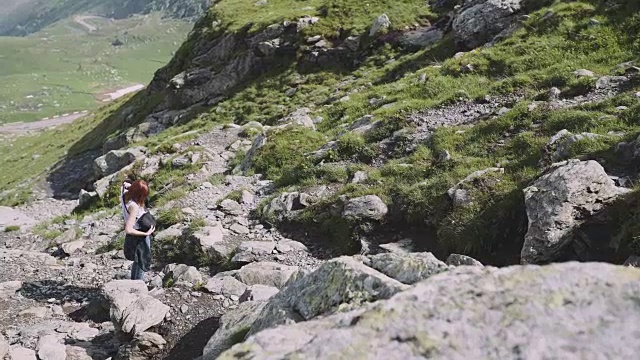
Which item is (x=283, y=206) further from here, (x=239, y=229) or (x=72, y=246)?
(x=72, y=246)

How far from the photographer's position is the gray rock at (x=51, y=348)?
10656 mm

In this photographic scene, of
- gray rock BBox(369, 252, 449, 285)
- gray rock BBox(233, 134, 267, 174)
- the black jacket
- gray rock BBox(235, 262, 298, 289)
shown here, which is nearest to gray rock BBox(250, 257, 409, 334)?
gray rock BBox(369, 252, 449, 285)

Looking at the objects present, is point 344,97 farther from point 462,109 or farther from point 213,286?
point 213,286

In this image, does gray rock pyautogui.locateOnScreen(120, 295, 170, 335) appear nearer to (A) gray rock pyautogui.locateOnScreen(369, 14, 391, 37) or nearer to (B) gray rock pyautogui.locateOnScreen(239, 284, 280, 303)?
(B) gray rock pyautogui.locateOnScreen(239, 284, 280, 303)

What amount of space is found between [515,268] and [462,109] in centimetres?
1617

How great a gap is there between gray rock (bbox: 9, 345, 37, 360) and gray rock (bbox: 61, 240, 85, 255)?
28.4ft

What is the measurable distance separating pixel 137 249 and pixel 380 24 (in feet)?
87.0

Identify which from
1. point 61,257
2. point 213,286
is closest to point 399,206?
point 213,286

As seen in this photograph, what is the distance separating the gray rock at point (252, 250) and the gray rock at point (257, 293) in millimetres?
3030

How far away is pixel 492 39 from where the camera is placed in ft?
88.4

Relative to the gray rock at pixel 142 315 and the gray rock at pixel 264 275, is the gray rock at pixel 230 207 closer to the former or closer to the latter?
the gray rock at pixel 264 275

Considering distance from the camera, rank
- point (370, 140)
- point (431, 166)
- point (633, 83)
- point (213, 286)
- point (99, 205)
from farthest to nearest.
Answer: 1. point (99, 205)
2. point (370, 140)
3. point (633, 83)
4. point (431, 166)
5. point (213, 286)

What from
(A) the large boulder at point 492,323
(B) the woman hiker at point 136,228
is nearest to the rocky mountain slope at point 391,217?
(A) the large boulder at point 492,323

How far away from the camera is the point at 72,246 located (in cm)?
1950
